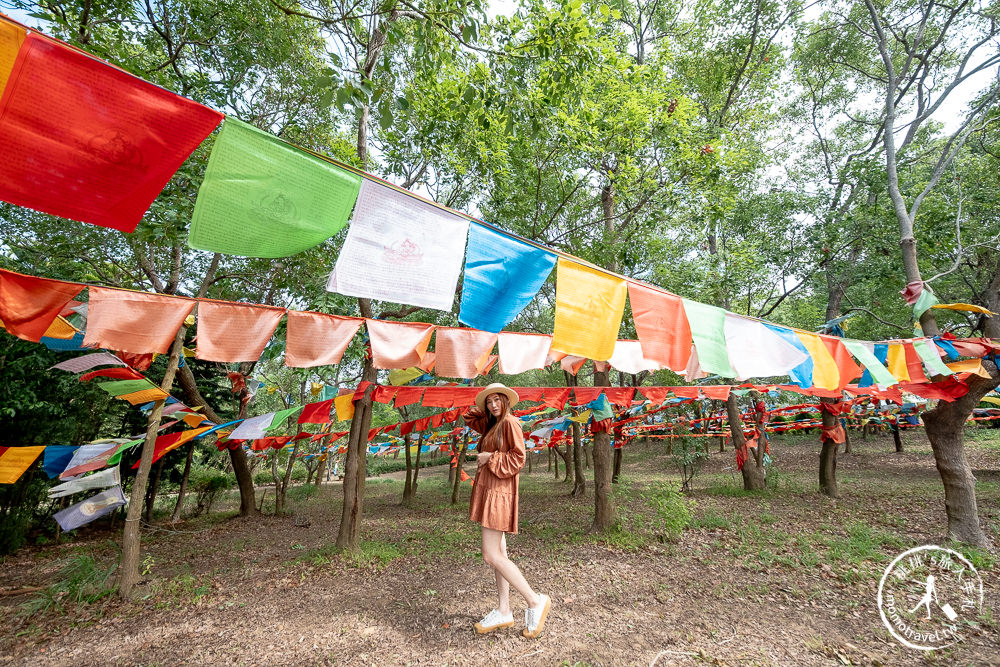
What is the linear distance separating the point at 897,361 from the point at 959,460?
1607 mm

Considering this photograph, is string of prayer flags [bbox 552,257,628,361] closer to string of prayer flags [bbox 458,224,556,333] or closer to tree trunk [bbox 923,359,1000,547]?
string of prayer flags [bbox 458,224,556,333]

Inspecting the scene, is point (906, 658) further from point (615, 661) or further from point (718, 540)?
point (718, 540)

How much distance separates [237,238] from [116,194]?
22.4 inches

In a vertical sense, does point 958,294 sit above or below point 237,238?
above

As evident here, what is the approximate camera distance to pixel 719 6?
836 cm

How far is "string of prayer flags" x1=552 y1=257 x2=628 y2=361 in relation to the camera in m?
3.66

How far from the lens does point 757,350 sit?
4.80m

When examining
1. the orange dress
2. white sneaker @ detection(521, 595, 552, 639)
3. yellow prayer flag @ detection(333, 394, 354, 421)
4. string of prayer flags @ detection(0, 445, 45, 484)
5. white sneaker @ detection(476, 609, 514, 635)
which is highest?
yellow prayer flag @ detection(333, 394, 354, 421)

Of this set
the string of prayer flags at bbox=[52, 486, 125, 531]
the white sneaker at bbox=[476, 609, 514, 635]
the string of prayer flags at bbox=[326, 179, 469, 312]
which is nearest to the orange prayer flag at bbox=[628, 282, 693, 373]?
the string of prayer flags at bbox=[326, 179, 469, 312]

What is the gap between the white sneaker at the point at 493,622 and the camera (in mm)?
3406

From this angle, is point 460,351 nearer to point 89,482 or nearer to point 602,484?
point 602,484

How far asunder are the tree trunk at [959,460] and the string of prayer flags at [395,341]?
739 centimetres

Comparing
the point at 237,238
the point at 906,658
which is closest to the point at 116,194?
the point at 237,238

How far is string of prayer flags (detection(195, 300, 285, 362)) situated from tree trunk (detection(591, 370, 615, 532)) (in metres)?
5.32
